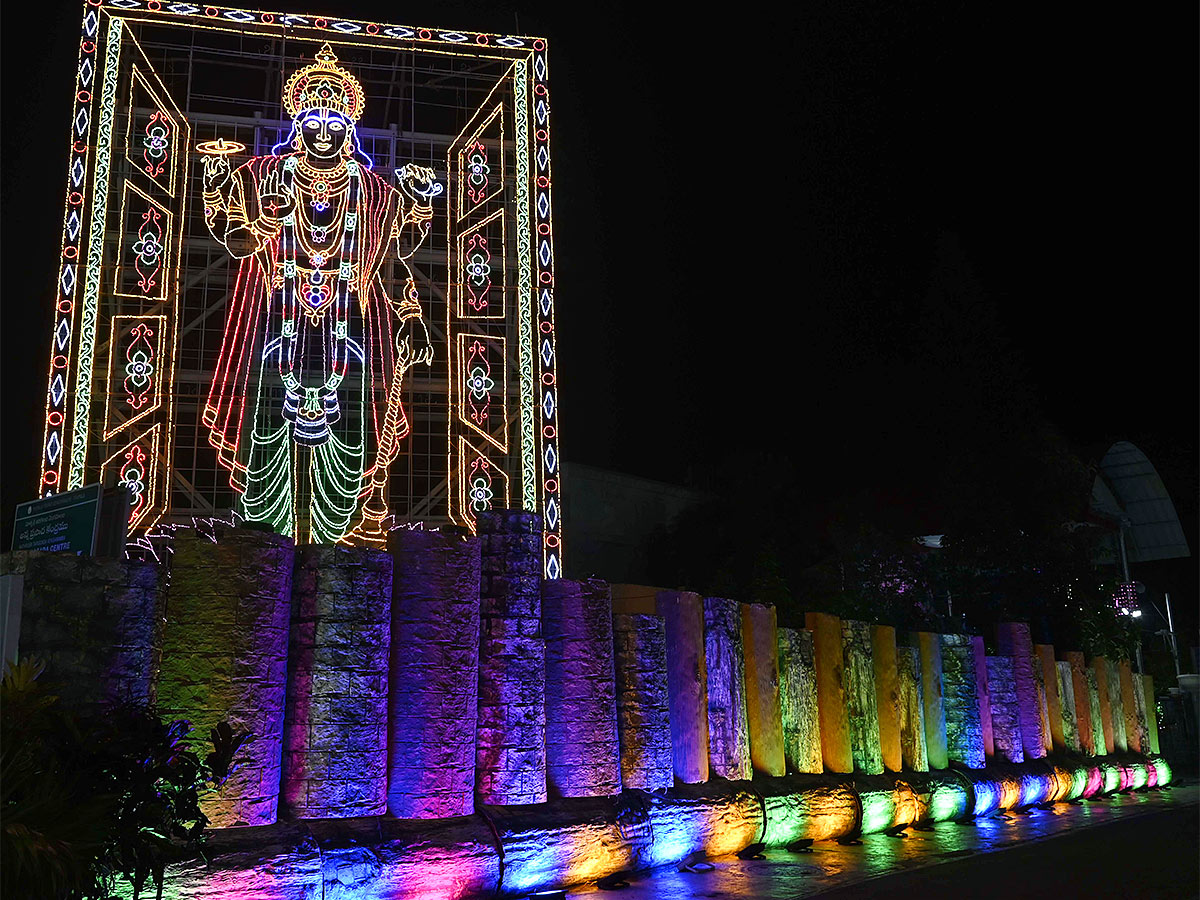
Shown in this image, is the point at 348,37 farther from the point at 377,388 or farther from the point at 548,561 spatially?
the point at 548,561

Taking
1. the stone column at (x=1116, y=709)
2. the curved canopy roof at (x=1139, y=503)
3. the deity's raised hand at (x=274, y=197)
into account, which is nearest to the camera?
the stone column at (x=1116, y=709)

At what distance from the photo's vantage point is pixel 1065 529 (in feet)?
55.5

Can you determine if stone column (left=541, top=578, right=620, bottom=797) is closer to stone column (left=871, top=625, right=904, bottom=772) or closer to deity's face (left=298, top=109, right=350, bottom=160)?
stone column (left=871, top=625, right=904, bottom=772)

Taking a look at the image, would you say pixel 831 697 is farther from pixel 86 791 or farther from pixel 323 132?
pixel 323 132

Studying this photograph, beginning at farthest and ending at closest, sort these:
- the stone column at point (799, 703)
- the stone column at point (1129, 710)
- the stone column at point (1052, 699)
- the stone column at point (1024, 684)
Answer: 1. the stone column at point (1129, 710)
2. the stone column at point (1052, 699)
3. the stone column at point (1024, 684)
4. the stone column at point (799, 703)

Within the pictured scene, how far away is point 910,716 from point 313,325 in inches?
383

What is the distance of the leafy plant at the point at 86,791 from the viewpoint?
3625mm

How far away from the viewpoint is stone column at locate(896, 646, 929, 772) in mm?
9570

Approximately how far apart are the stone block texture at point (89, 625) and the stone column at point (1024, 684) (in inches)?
364

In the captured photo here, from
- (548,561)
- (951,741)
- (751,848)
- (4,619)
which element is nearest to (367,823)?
(4,619)

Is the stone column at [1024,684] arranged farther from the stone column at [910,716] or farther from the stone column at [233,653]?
the stone column at [233,653]

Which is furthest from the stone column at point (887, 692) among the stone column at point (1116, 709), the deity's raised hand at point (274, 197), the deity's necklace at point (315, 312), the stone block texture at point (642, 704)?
the deity's raised hand at point (274, 197)

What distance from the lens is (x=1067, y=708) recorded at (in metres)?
12.7

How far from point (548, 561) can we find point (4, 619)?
9.66 meters
